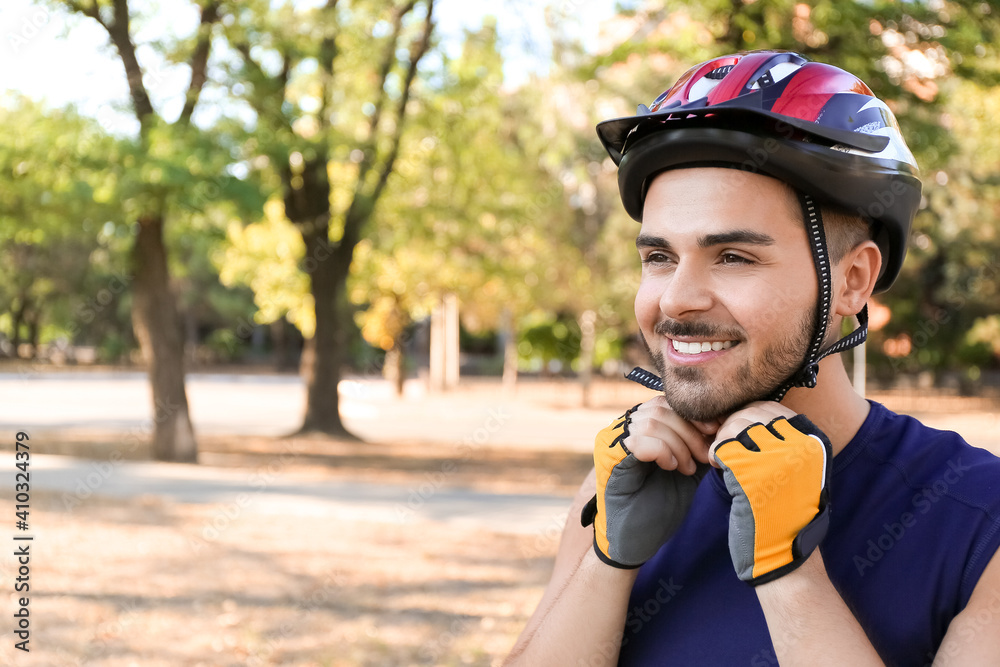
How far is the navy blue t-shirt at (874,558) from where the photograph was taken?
1.60 m

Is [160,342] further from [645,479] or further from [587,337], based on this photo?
[587,337]

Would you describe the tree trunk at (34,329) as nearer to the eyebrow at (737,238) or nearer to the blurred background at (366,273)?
the blurred background at (366,273)

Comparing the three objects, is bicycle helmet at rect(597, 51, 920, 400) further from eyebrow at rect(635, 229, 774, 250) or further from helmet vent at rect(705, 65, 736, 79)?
eyebrow at rect(635, 229, 774, 250)

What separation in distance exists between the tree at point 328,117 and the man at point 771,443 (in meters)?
11.5

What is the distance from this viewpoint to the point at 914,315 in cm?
3098

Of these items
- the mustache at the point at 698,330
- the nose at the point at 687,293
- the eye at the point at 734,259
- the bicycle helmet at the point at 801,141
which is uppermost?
the bicycle helmet at the point at 801,141

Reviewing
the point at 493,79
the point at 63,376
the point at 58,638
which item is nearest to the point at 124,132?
the point at 493,79

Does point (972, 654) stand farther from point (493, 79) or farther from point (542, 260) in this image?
point (542, 260)

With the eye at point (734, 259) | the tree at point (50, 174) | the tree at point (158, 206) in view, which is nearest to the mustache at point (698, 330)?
the eye at point (734, 259)

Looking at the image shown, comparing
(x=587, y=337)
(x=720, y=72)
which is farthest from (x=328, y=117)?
(x=720, y=72)

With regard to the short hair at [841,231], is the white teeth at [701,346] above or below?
below

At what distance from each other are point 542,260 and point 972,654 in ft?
69.8

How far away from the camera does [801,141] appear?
172 centimetres

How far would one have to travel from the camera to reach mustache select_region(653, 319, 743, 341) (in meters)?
1.72
